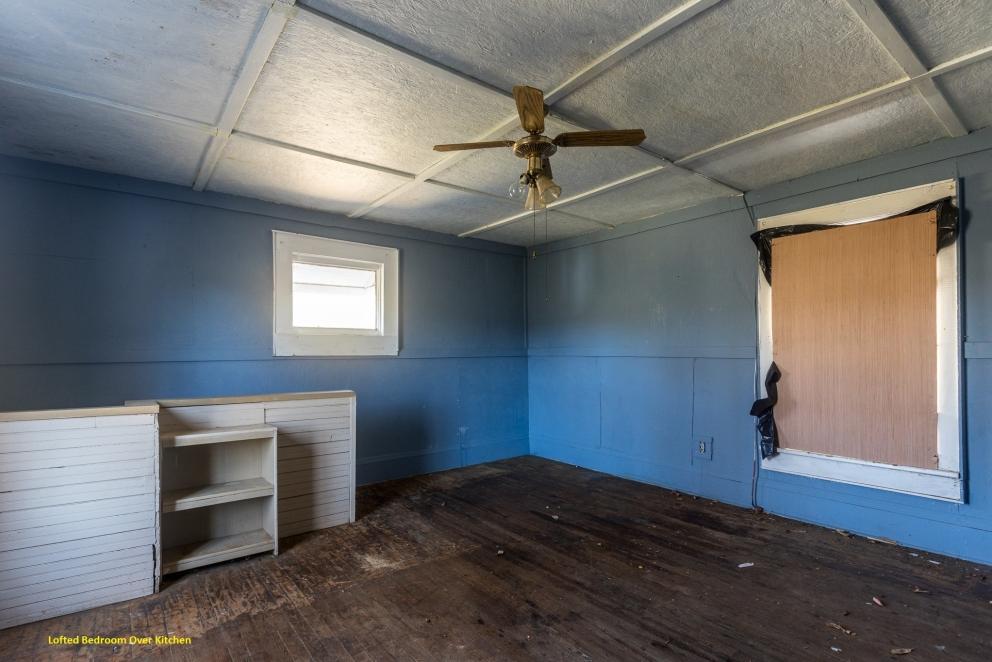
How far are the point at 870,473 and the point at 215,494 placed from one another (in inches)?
167

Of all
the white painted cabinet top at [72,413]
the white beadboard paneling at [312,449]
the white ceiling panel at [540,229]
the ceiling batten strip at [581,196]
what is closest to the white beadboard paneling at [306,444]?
the white beadboard paneling at [312,449]

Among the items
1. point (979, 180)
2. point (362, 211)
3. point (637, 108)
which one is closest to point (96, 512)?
point (362, 211)

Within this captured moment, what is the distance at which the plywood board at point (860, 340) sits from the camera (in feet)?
10.0

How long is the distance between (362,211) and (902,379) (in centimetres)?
432

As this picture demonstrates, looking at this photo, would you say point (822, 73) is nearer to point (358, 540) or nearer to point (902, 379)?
point (902, 379)

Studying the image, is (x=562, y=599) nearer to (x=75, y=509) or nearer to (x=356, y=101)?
(x=75, y=509)

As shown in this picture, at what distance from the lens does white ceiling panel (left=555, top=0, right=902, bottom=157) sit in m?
1.89

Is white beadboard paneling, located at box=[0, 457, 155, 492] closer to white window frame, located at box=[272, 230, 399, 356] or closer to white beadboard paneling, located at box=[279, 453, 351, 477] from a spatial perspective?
white beadboard paneling, located at box=[279, 453, 351, 477]

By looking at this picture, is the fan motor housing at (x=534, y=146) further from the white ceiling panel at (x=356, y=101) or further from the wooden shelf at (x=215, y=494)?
the wooden shelf at (x=215, y=494)

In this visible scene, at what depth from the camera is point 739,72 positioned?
223 centimetres

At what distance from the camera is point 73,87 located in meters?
2.33

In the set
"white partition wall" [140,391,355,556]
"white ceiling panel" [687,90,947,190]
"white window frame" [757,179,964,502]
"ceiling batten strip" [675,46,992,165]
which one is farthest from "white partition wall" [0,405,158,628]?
"white window frame" [757,179,964,502]

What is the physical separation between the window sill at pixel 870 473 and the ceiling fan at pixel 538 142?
2.79m

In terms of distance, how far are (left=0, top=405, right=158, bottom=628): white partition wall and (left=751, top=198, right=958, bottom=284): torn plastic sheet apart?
169 inches
